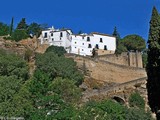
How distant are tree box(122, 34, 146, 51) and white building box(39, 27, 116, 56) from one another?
5.82 metres

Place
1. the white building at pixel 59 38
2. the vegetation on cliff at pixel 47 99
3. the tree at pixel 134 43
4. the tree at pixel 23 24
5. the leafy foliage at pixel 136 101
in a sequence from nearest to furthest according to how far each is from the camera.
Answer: the vegetation on cliff at pixel 47 99
the leafy foliage at pixel 136 101
the white building at pixel 59 38
the tree at pixel 23 24
the tree at pixel 134 43

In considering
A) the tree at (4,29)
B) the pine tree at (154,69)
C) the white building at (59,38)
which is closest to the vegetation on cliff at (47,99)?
the pine tree at (154,69)

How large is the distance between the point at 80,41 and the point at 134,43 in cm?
1330

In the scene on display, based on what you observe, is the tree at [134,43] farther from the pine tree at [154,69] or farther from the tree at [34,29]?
the pine tree at [154,69]

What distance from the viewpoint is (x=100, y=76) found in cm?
6956

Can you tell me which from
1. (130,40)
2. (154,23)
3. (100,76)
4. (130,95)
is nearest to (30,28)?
(130,40)

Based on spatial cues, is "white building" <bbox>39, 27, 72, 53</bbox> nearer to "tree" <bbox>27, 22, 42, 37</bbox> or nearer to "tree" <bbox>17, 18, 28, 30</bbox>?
"tree" <bbox>27, 22, 42, 37</bbox>

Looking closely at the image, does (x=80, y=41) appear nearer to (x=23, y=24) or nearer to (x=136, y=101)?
(x=23, y=24)

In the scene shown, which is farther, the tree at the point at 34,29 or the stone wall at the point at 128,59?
the tree at the point at 34,29

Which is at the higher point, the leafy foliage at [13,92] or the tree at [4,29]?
the tree at [4,29]

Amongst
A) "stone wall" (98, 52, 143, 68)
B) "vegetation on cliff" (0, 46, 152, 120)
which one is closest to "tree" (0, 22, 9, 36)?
"stone wall" (98, 52, 143, 68)

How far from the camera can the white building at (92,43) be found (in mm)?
88938

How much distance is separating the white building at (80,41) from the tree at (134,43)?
582 cm

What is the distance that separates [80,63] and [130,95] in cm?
1277
